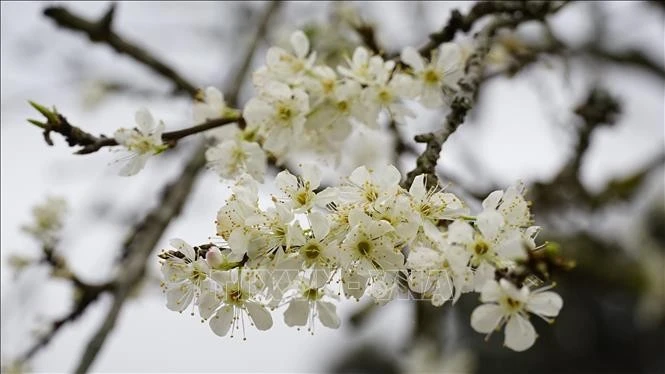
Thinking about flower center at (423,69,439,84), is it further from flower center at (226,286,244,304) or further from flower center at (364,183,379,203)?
flower center at (226,286,244,304)

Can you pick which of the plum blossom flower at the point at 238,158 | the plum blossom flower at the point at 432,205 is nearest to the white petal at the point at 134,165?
the plum blossom flower at the point at 238,158

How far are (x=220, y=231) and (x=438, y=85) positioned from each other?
2.20 feet

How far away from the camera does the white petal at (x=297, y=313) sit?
117 centimetres

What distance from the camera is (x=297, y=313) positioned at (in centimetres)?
117

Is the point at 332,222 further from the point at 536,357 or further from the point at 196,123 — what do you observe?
the point at 536,357

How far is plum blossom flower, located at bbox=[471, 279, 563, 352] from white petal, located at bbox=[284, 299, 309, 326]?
266 mm

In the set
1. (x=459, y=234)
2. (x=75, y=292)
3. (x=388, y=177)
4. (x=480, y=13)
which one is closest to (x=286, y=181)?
(x=388, y=177)

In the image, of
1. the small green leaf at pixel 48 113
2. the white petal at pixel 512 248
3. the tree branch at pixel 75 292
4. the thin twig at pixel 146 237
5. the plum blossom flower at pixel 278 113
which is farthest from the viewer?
the tree branch at pixel 75 292

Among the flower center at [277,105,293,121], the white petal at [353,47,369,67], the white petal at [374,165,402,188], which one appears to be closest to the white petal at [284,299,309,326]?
the white petal at [374,165,402,188]

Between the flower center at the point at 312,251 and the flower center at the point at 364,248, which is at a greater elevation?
the flower center at the point at 364,248

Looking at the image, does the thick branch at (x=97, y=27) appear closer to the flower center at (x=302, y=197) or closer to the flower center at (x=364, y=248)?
the flower center at (x=302, y=197)

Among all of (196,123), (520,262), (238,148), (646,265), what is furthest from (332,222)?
(646,265)

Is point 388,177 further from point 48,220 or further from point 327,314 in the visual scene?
point 48,220

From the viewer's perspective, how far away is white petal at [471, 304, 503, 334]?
3.37 ft
